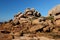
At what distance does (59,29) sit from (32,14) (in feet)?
95.2

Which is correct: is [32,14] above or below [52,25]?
above

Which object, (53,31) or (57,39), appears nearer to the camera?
(57,39)

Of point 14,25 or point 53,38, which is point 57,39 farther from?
point 14,25

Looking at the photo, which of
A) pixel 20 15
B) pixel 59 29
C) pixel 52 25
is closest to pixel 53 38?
pixel 59 29

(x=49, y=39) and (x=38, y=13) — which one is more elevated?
(x=38, y=13)

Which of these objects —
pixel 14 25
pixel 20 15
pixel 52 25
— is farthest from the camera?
pixel 20 15

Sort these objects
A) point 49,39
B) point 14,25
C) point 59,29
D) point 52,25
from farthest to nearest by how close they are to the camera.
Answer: point 14,25 → point 52,25 → point 59,29 → point 49,39

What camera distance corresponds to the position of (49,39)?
30.5 m

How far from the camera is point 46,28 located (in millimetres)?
39250

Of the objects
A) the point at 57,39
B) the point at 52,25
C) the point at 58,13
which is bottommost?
the point at 57,39

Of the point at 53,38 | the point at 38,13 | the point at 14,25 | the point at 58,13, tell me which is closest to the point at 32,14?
the point at 38,13

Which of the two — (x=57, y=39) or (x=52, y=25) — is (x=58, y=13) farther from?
(x=57, y=39)

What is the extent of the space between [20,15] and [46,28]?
27.1m

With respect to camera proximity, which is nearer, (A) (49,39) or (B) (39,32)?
(A) (49,39)
